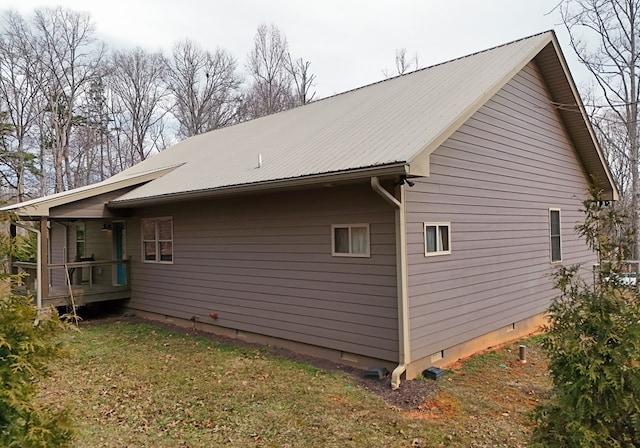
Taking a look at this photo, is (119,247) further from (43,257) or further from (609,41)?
(609,41)

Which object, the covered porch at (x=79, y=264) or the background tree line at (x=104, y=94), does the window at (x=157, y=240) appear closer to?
the covered porch at (x=79, y=264)

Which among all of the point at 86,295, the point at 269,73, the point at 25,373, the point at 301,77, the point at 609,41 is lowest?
the point at 86,295

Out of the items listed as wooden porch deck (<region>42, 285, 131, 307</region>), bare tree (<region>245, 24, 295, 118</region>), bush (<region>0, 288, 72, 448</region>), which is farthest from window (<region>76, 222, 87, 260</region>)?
bare tree (<region>245, 24, 295, 118</region>)

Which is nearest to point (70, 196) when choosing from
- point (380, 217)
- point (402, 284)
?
point (380, 217)

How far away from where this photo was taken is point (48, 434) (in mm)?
2734

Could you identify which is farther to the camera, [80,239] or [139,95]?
[139,95]

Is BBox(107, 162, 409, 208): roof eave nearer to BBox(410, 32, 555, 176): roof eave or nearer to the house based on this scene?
the house

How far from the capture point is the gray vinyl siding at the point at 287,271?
20.5 feet

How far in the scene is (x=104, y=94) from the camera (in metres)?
28.0

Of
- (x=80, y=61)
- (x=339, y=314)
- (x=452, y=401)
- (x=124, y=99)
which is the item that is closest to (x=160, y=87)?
(x=124, y=99)

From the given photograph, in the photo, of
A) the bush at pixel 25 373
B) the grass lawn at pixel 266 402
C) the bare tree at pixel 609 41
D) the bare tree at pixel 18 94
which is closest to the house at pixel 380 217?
the grass lawn at pixel 266 402

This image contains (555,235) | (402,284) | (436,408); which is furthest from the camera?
(555,235)

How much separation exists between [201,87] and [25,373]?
2880 centimetres

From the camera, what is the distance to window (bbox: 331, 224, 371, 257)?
253 inches
